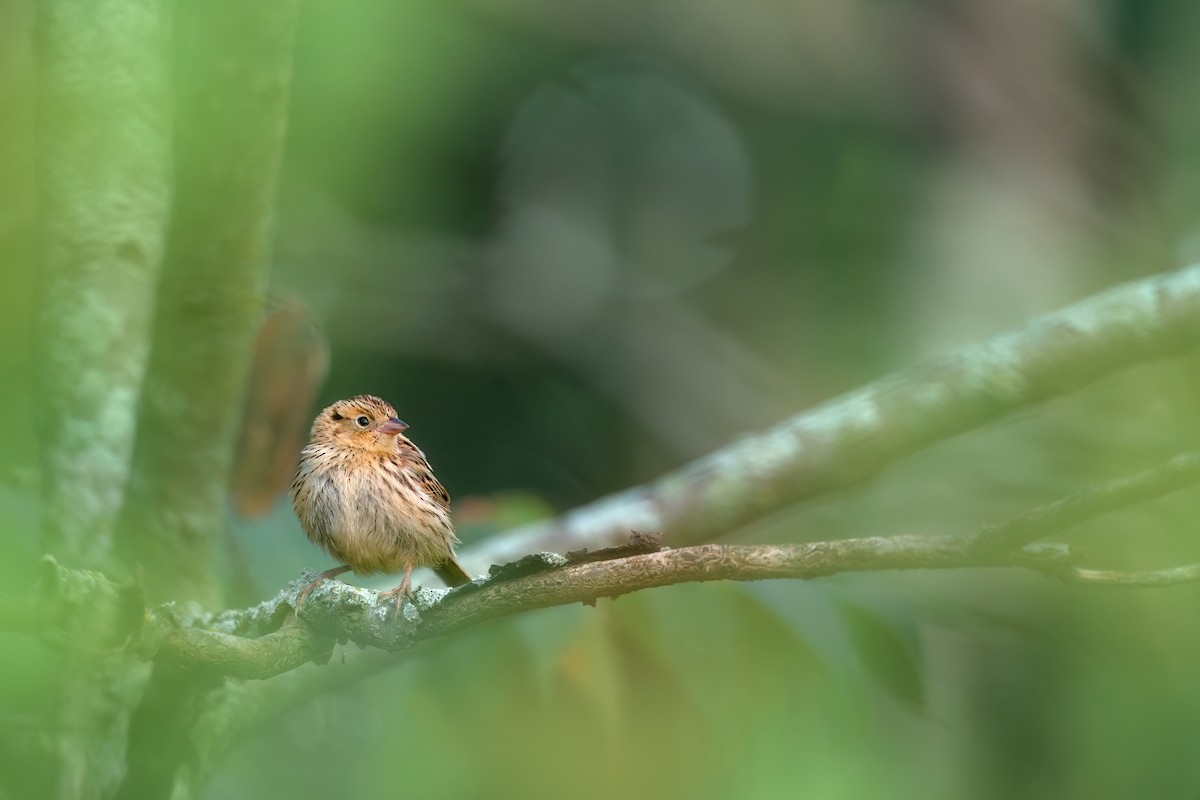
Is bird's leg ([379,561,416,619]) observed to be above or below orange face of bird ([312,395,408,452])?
below

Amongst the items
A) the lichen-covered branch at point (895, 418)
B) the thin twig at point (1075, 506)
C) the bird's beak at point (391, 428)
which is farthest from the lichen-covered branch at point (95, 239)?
the thin twig at point (1075, 506)

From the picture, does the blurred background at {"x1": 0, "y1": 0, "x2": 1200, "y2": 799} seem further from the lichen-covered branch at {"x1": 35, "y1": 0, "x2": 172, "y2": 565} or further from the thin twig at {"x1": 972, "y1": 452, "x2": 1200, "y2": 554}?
the thin twig at {"x1": 972, "y1": 452, "x2": 1200, "y2": 554}

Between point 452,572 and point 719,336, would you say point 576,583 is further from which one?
point 719,336

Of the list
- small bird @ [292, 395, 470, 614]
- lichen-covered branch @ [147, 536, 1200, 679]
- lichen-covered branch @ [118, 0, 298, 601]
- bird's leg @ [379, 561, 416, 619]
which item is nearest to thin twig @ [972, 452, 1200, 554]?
lichen-covered branch @ [147, 536, 1200, 679]

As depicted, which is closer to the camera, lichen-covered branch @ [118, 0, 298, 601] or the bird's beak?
the bird's beak

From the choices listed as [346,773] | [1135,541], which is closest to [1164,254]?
[1135,541]

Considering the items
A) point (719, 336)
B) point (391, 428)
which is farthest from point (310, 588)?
point (719, 336)
